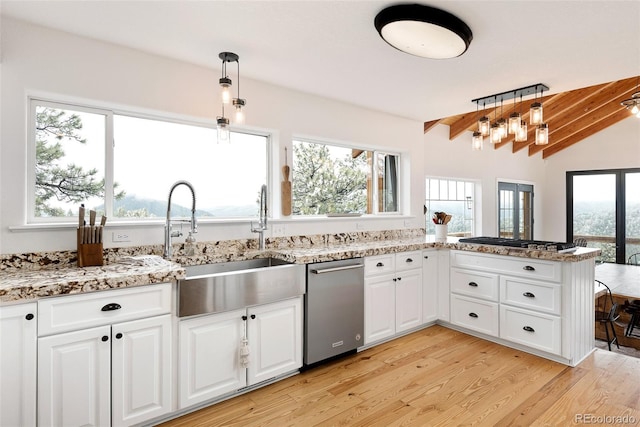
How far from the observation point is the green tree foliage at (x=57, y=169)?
90.7 inches

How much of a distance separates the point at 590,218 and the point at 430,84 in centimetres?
646

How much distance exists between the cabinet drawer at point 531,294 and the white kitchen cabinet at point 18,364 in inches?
133

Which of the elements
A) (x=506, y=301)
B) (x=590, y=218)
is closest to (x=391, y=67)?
(x=506, y=301)

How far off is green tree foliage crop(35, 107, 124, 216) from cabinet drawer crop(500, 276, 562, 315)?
11.2ft

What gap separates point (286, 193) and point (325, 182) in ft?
2.15

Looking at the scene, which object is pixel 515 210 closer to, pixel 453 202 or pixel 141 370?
pixel 453 202

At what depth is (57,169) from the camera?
2.36 meters

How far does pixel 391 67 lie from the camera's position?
2822 millimetres

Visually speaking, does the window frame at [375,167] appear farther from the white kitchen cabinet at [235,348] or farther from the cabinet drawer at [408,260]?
the white kitchen cabinet at [235,348]

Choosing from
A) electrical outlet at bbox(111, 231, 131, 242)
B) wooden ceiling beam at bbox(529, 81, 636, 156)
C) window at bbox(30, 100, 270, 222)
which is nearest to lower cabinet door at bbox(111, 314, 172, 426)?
electrical outlet at bbox(111, 231, 131, 242)

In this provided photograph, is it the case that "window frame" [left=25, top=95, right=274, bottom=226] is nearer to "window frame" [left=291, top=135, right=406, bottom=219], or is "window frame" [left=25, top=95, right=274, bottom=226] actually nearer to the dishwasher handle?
"window frame" [left=291, top=135, right=406, bottom=219]

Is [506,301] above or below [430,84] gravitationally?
below

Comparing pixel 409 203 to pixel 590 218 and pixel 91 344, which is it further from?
pixel 590 218

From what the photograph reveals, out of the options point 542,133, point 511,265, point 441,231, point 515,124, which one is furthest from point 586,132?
point 511,265
